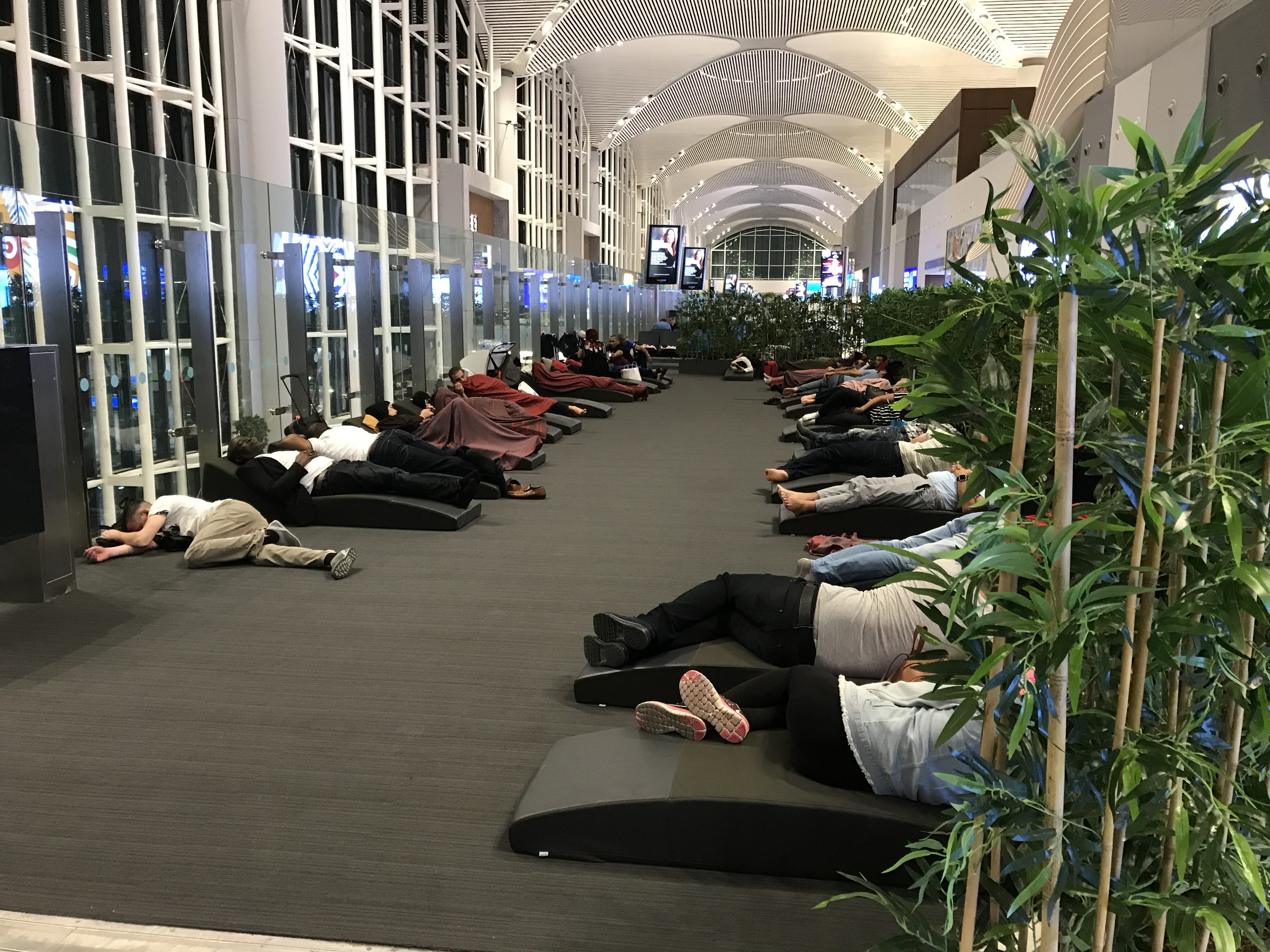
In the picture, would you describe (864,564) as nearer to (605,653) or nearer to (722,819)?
(605,653)

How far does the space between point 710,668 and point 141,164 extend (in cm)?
564

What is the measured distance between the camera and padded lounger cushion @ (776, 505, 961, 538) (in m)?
6.87

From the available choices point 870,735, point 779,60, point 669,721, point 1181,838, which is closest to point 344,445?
point 669,721

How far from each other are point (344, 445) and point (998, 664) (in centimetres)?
701

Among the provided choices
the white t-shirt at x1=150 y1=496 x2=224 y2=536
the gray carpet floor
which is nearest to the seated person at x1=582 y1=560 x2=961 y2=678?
the gray carpet floor

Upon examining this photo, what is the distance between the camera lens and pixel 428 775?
350 centimetres

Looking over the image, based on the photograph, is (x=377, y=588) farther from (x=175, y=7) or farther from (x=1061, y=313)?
(x=175, y=7)

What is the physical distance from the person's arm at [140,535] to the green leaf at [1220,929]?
6.25 m

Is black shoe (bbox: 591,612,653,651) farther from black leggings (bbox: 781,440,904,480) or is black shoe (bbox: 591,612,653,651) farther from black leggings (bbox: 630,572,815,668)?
black leggings (bbox: 781,440,904,480)

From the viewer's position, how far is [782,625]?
388cm

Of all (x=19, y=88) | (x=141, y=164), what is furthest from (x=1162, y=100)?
(x=19, y=88)

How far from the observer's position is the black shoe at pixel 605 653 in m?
4.11

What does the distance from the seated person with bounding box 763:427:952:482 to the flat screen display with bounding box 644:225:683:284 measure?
81.6 ft

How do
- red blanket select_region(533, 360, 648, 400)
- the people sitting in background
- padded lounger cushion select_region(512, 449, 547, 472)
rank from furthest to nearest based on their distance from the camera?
1. red blanket select_region(533, 360, 648, 400)
2. padded lounger cushion select_region(512, 449, 547, 472)
3. the people sitting in background
